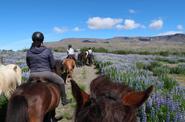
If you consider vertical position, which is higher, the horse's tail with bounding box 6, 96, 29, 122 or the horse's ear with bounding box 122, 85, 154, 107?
the horse's ear with bounding box 122, 85, 154, 107

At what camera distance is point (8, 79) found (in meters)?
10.0

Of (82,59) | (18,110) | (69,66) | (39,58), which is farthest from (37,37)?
(82,59)

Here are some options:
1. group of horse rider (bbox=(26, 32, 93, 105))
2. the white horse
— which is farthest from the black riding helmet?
the white horse

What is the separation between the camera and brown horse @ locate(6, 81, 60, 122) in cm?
651

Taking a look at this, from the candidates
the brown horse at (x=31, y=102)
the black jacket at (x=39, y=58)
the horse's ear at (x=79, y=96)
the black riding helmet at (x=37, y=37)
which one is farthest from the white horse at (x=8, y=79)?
the horse's ear at (x=79, y=96)

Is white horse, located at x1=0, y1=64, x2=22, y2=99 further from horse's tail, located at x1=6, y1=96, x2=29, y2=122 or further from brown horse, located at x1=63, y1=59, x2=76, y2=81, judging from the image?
brown horse, located at x1=63, y1=59, x2=76, y2=81

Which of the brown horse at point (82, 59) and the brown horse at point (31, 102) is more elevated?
the brown horse at point (31, 102)

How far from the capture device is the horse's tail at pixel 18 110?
254 inches

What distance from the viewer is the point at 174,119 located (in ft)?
24.5

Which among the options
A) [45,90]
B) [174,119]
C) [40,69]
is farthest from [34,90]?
[174,119]

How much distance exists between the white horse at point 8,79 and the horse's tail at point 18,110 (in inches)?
121

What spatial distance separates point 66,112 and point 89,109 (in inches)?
362

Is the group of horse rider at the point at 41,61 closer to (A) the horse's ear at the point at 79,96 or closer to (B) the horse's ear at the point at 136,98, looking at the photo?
(A) the horse's ear at the point at 79,96

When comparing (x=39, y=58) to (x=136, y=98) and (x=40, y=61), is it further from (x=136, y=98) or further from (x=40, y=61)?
(x=136, y=98)
